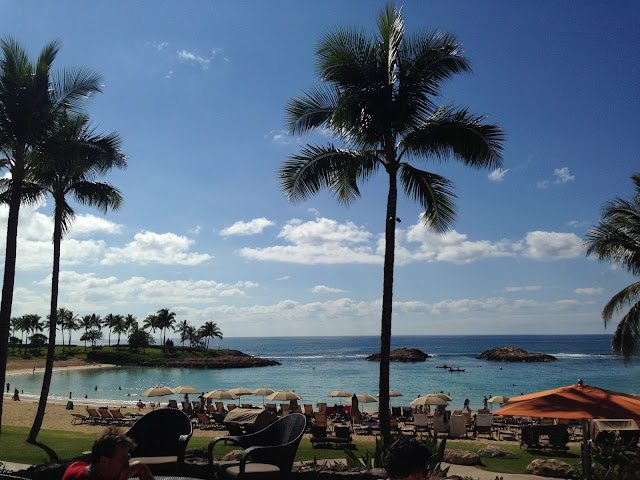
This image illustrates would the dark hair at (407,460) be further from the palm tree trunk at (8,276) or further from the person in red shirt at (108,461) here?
the palm tree trunk at (8,276)

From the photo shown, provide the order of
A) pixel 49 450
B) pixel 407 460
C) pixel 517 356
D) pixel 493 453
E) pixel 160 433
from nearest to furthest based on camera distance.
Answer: pixel 407 460 < pixel 160 433 < pixel 49 450 < pixel 493 453 < pixel 517 356

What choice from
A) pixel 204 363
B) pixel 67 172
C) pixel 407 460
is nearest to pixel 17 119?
pixel 67 172

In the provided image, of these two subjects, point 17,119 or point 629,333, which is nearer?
point 17,119

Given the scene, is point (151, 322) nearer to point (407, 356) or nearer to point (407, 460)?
point (407, 356)

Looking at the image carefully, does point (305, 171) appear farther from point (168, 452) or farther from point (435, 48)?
point (168, 452)

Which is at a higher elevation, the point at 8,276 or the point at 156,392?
the point at 8,276

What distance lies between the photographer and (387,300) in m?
10.4

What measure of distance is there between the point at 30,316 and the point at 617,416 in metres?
122

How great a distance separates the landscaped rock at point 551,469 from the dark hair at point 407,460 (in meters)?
9.63

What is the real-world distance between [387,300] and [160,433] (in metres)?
5.28

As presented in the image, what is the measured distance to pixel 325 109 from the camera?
11578 millimetres

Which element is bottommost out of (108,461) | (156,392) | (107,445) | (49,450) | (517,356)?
(517,356)

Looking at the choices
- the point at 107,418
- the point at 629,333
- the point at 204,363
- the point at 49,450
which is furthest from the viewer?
the point at 204,363

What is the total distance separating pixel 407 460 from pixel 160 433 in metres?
4.52
